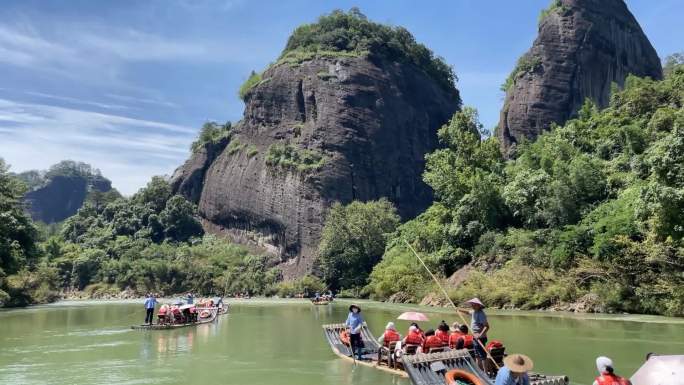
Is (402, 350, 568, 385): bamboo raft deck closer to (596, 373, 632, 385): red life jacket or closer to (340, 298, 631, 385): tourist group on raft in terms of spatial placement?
(340, 298, 631, 385): tourist group on raft

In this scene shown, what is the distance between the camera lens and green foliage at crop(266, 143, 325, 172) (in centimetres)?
7650

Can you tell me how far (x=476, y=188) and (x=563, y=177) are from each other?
765 cm

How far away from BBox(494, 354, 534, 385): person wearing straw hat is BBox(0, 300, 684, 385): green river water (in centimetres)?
522

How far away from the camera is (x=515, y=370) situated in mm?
7367

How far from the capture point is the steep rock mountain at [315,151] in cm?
7575

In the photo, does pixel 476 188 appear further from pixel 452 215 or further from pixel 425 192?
pixel 425 192

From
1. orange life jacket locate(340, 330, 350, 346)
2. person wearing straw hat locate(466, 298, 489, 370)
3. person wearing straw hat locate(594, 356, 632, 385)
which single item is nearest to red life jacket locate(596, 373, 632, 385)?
person wearing straw hat locate(594, 356, 632, 385)

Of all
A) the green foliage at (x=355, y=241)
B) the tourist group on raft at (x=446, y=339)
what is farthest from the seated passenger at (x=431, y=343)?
the green foliage at (x=355, y=241)

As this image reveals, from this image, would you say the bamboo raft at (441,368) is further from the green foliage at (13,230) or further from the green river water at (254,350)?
the green foliage at (13,230)

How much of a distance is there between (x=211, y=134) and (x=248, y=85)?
10965 mm

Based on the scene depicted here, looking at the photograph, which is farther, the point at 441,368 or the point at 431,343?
the point at 431,343

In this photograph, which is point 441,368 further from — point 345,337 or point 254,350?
point 254,350

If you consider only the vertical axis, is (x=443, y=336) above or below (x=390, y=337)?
above

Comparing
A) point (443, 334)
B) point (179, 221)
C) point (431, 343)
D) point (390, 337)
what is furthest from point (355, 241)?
point (431, 343)
